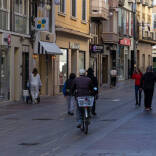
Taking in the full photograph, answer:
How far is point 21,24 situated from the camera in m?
31.6

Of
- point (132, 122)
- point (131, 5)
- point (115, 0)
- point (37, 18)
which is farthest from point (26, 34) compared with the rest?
point (131, 5)

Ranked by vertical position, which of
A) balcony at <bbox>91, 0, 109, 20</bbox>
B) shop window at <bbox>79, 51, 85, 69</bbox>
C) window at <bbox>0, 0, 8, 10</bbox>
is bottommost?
shop window at <bbox>79, 51, 85, 69</bbox>

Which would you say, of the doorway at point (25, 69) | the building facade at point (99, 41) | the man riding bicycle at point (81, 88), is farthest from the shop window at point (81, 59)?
the man riding bicycle at point (81, 88)

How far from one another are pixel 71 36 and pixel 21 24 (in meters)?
10.1

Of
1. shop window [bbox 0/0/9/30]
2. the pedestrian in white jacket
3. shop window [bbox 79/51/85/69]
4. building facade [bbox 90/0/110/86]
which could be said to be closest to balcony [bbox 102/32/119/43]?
building facade [bbox 90/0/110/86]

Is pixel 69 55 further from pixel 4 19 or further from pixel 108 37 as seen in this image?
pixel 108 37

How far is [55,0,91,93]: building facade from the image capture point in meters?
38.9

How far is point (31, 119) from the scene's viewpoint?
20.2 m

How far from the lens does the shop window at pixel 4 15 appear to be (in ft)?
94.5

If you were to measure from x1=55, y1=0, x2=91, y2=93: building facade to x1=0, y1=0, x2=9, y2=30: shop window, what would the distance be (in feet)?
26.0

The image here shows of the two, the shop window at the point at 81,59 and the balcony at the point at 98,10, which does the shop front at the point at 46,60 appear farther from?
the balcony at the point at 98,10

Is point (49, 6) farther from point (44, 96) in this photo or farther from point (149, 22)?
point (149, 22)

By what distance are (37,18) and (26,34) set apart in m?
1.40

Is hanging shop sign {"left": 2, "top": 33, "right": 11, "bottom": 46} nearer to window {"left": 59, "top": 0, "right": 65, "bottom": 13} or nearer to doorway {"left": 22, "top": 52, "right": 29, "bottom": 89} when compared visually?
doorway {"left": 22, "top": 52, "right": 29, "bottom": 89}
